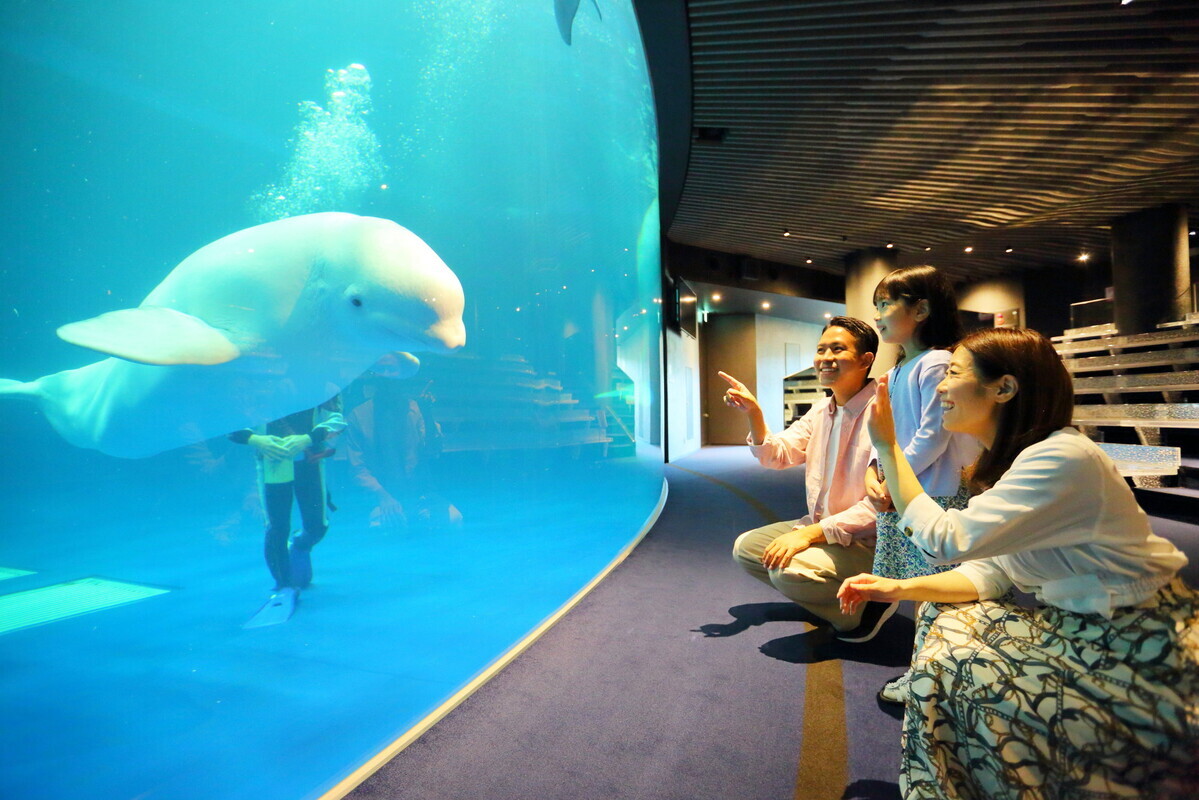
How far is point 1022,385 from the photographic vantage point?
1.30 metres

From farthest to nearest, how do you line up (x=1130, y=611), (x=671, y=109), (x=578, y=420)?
(x=671, y=109)
(x=578, y=420)
(x=1130, y=611)

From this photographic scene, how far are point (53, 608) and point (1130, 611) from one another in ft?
6.82

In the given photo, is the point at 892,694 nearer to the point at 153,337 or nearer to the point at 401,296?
the point at 401,296

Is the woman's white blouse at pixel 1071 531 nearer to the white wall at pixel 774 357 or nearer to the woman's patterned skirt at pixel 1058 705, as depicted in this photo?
the woman's patterned skirt at pixel 1058 705

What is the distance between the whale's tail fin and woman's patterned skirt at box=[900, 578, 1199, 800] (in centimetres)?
193

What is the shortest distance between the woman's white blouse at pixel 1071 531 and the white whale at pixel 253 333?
1633 millimetres

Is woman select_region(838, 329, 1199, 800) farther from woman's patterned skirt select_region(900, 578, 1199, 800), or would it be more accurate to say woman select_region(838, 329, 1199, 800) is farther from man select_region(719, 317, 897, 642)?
man select_region(719, 317, 897, 642)

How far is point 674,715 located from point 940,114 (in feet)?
25.6

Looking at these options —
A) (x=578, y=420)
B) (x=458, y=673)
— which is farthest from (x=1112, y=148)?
(x=458, y=673)

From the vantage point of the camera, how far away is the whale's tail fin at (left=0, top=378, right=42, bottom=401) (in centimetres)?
107

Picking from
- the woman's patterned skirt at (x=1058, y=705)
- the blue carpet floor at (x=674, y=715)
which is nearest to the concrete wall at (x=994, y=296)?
the blue carpet floor at (x=674, y=715)

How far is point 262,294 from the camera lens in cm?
157

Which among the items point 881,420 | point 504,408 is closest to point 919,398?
point 881,420

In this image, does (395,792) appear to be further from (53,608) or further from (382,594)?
(53,608)
